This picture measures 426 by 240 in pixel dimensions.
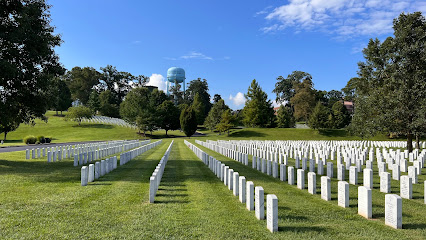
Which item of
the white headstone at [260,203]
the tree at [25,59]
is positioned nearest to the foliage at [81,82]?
the tree at [25,59]

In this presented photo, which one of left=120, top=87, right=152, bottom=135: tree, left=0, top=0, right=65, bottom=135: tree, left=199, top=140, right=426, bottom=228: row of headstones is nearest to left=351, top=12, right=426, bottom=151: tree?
left=199, top=140, right=426, bottom=228: row of headstones

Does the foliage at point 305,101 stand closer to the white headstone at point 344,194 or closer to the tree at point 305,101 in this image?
the tree at point 305,101

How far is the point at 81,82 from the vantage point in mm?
107125

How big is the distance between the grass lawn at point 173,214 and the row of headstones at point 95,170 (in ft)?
1.08

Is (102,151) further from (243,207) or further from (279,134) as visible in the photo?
(279,134)

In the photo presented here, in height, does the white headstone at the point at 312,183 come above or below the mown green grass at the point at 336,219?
above

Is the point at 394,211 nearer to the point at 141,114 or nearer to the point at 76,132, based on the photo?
the point at 141,114

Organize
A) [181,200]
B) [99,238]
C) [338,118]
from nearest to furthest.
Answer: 1. [99,238]
2. [181,200]
3. [338,118]

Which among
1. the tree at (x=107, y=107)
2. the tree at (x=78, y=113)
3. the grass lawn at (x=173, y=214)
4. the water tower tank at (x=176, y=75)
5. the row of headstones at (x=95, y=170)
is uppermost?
the water tower tank at (x=176, y=75)

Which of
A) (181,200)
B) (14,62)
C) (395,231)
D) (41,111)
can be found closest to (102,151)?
(41,111)

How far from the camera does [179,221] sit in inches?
222

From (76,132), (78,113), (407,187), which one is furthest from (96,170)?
(78,113)

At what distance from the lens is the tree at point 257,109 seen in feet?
218

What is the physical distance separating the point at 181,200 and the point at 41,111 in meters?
12.6
